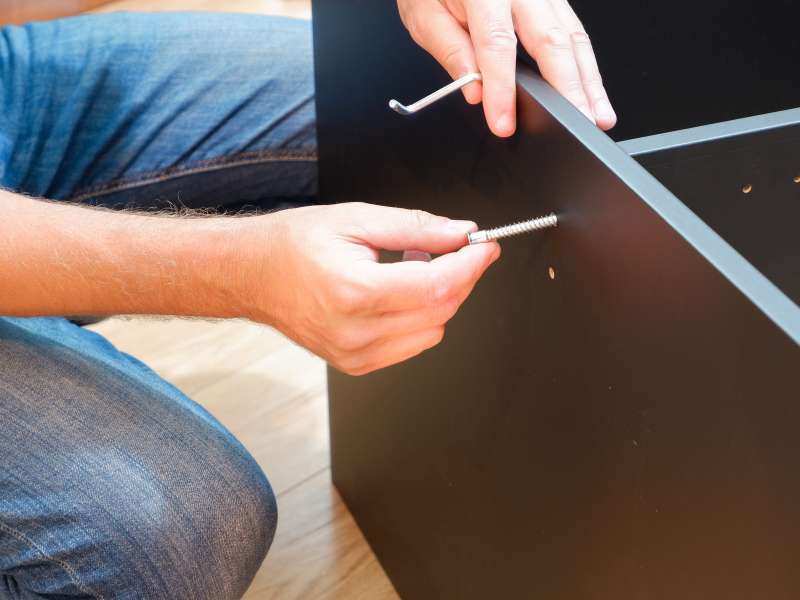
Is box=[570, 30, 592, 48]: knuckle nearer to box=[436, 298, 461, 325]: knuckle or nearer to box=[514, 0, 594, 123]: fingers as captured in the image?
box=[514, 0, 594, 123]: fingers

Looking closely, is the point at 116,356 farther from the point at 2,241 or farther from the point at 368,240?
the point at 368,240

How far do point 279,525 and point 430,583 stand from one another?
0.71 ft

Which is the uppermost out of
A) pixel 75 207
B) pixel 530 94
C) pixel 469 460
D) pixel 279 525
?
pixel 530 94

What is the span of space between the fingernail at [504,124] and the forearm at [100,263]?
20 centimetres

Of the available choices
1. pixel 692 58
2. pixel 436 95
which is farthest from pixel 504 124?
pixel 692 58

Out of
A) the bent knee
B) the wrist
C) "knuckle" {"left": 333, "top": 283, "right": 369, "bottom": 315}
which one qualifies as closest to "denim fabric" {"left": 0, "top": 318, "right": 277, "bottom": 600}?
the bent knee

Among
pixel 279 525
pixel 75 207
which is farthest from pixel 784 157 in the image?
pixel 279 525

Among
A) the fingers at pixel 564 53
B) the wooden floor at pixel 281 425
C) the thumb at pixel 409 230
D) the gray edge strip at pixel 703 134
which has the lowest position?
the wooden floor at pixel 281 425

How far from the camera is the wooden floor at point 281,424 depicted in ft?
3.05

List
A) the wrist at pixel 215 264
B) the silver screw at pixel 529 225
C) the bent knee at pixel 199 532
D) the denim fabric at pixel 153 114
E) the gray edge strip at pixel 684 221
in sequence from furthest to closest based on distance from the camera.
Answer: the denim fabric at pixel 153 114, the bent knee at pixel 199 532, the wrist at pixel 215 264, the silver screw at pixel 529 225, the gray edge strip at pixel 684 221

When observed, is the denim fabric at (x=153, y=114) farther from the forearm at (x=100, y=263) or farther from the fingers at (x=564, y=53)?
the fingers at (x=564, y=53)

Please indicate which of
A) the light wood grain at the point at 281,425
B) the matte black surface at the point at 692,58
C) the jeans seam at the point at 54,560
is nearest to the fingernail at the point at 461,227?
the matte black surface at the point at 692,58

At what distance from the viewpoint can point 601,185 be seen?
42 centimetres

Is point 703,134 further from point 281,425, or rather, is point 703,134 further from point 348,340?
point 281,425
